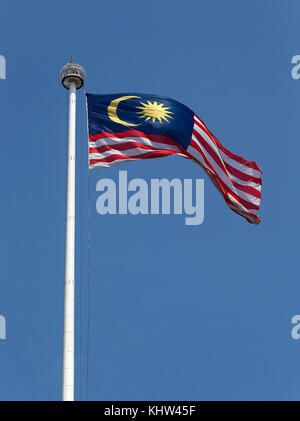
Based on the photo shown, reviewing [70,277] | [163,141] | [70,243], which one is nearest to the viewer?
[70,277]

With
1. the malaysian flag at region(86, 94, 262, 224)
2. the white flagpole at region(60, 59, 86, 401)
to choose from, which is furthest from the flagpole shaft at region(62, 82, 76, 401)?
the malaysian flag at region(86, 94, 262, 224)

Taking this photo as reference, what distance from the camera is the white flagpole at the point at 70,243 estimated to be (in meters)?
21.1

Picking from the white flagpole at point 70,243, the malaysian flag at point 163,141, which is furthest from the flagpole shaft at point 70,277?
the malaysian flag at point 163,141

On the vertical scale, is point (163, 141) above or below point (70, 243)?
above

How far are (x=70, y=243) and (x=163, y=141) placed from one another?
19.7ft

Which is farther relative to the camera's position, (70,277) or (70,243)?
(70,243)

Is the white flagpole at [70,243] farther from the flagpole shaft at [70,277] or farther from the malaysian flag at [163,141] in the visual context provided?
the malaysian flag at [163,141]

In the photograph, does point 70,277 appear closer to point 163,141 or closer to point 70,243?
point 70,243

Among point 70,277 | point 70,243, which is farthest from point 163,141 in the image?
point 70,277

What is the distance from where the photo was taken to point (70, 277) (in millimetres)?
22188

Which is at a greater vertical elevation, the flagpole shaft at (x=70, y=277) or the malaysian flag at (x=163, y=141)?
the malaysian flag at (x=163, y=141)

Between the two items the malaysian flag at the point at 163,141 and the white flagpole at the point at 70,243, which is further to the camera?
the malaysian flag at the point at 163,141

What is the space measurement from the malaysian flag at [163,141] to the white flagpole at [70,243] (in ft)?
2.91
